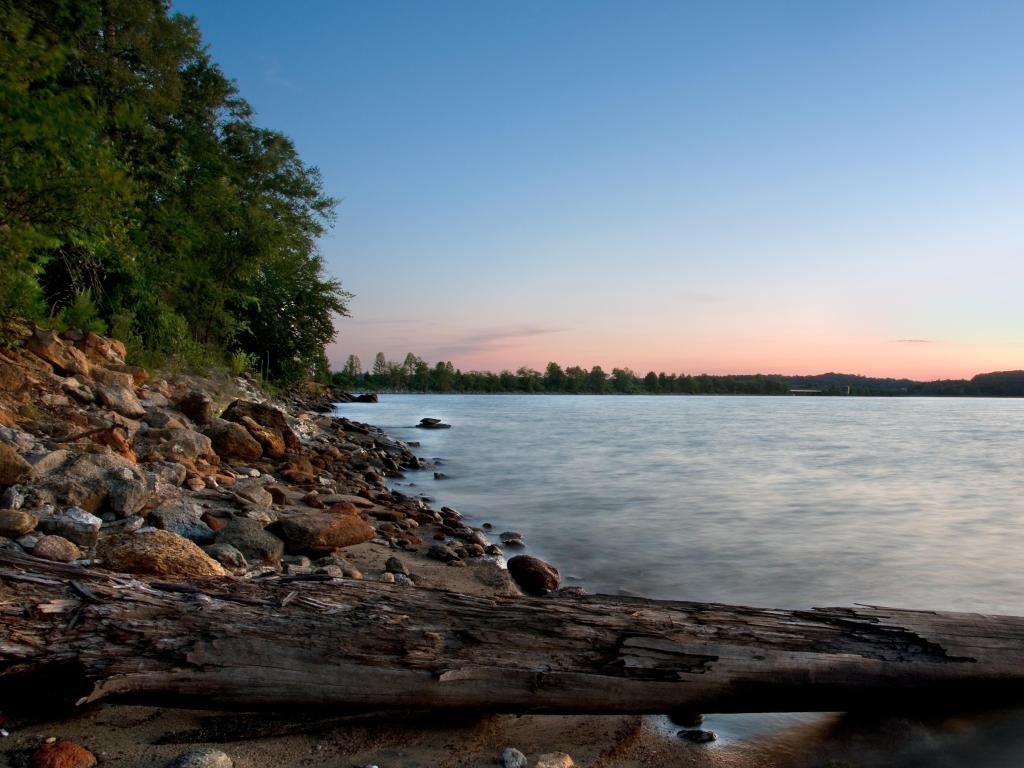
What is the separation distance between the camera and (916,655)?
135 inches

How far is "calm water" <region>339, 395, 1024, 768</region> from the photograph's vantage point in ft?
10.9

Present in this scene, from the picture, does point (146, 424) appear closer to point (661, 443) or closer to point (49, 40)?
point (49, 40)

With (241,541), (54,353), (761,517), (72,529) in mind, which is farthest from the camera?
(761,517)

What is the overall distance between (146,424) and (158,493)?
3.17 m

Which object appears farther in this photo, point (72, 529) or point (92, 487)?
point (92, 487)

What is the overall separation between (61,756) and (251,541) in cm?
276

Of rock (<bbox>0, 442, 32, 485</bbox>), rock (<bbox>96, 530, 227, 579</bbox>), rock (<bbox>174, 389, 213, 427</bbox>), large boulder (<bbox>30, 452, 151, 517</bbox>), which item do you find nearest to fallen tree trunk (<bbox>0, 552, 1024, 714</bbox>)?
rock (<bbox>96, 530, 227, 579</bbox>)

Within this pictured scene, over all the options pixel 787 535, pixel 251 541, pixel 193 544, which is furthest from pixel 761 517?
pixel 193 544

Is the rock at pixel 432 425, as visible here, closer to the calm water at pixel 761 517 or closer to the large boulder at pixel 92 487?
the calm water at pixel 761 517

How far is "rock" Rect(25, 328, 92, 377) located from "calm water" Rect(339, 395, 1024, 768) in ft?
20.0

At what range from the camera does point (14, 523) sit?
4066 millimetres

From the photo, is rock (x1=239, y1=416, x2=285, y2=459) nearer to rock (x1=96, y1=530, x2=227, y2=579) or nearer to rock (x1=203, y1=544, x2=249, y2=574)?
rock (x1=203, y1=544, x2=249, y2=574)

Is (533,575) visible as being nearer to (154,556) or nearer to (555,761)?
(154,556)

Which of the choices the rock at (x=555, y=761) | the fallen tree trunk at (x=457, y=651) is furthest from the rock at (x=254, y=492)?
the rock at (x=555, y=761)
